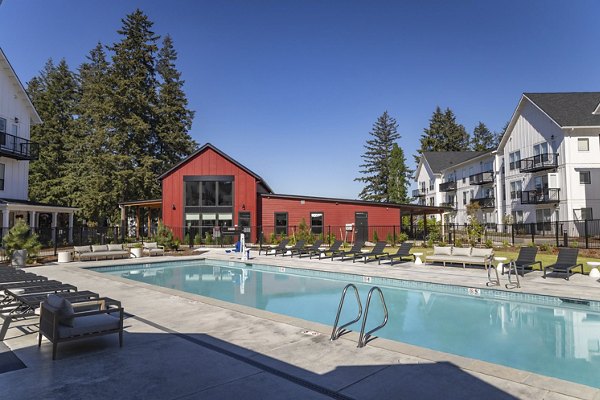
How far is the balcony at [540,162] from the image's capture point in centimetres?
3328

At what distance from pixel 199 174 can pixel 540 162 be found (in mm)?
30063

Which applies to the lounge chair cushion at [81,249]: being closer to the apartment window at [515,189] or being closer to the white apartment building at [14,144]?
the white apartment building at [14,144]

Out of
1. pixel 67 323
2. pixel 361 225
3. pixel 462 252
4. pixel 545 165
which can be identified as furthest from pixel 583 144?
pixel 67 323

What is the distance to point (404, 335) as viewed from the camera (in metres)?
7.86

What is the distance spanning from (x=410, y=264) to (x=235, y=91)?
19.3 meters

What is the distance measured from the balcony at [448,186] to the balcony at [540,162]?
48.1 feet

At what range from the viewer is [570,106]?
110 ft

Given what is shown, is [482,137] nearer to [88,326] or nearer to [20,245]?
[20,245]

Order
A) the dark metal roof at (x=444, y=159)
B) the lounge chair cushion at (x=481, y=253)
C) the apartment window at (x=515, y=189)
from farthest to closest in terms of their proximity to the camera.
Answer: the dark metal roof at (x=444, y=159) < the apartment window at (x=515, y=189) < the lounge chair cushion at (x=481, y=253)

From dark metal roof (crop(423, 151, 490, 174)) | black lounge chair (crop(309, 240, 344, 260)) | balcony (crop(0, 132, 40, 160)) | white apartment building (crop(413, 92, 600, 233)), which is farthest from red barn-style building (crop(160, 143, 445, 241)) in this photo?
dark metal roof (crop(423, 151, 490, 174))

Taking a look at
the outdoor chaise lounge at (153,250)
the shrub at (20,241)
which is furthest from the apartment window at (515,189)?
the shrub at (20,241)

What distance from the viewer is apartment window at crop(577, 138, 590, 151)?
31.7 m

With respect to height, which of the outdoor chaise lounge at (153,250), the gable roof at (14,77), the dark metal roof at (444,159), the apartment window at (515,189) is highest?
the gable roof at (14,77)

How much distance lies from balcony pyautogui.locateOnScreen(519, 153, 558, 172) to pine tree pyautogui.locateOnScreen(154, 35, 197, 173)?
36.7 meters
